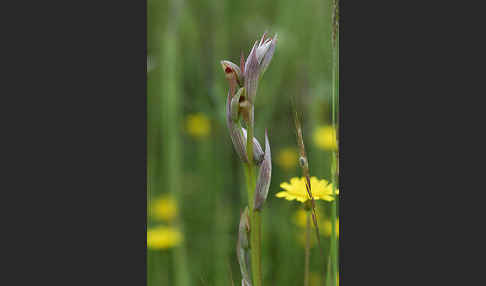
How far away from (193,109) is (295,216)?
568 mm

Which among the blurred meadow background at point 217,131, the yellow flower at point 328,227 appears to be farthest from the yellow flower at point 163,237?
the yellow flower at point 328,227

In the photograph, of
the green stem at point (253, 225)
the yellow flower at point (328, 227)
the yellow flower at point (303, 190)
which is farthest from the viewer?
the yellow flower at point (328, 227)

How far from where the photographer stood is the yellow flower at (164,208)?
7.47 ft

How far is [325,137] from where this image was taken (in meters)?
2.36

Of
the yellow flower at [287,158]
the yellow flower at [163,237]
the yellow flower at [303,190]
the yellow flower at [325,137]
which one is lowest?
the yellow flower at [163,237]

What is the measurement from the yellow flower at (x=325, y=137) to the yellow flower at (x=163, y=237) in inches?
23.7

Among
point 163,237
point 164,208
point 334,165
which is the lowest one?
point 163,237

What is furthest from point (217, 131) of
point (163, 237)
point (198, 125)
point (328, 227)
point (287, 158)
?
point (328, 227)

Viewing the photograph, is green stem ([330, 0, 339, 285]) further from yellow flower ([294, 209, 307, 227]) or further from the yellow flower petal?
yellow flower ([294, 209, 307, 227])

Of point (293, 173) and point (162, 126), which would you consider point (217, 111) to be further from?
point (293, 173)

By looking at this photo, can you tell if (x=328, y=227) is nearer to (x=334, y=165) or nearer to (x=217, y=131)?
(x=334, y=165)

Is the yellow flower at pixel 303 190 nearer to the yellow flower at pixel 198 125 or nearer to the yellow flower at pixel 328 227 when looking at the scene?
the yellow flower at pixel 328 227

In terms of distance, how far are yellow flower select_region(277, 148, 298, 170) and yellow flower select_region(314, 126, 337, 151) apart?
0.12 meters

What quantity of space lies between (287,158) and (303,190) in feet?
0.76
